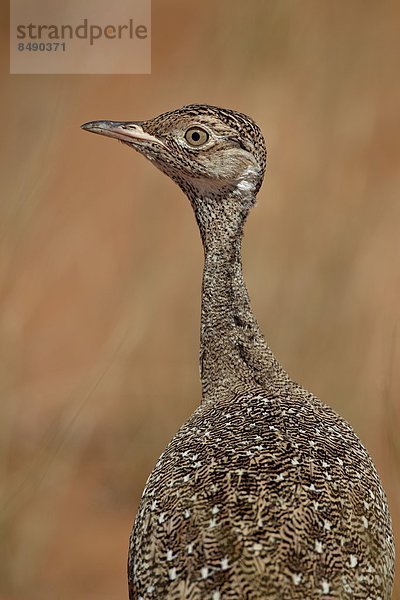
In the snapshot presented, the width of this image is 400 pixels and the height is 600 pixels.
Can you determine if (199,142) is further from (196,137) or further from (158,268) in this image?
(158,268)

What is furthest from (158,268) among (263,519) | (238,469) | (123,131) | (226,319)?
(263,519)

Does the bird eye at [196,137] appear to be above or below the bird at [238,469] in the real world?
above

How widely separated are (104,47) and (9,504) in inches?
123

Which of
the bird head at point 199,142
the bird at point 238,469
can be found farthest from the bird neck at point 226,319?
the bird head at point 199,142

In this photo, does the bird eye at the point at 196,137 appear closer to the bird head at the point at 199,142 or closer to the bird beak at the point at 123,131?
the bird head at the point at 199,142

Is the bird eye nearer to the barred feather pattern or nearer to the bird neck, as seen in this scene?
the bird neck

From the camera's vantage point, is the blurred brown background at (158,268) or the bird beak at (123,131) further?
the bird beak at (123,131)

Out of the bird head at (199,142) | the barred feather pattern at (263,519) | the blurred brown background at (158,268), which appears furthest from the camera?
the bird head at (199,142)

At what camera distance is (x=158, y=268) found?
5.05 m

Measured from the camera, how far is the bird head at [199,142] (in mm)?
4117

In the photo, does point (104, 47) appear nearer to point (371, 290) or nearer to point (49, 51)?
point (49, 51)

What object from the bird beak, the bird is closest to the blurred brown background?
the bird beak

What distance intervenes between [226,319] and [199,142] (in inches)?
25.8

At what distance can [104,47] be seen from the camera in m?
5.66
